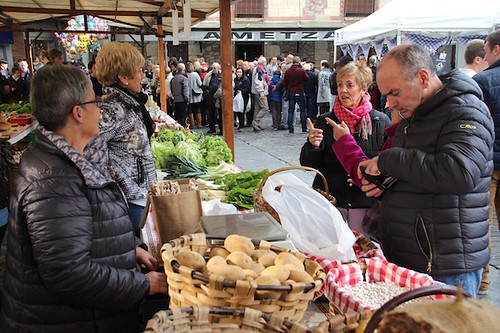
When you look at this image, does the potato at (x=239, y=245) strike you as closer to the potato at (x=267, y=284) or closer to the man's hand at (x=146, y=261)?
A: the potato at (x=267, y=284)

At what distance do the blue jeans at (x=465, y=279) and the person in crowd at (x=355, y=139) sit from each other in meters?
0.91

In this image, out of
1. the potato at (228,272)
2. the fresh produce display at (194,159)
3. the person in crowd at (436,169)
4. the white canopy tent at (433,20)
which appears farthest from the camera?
the white canopy tent at (433,20)

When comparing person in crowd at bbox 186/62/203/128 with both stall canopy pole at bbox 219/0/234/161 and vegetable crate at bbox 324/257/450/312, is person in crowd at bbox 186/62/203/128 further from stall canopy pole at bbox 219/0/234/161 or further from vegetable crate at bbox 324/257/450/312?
vegetable crate at bbox 324/257/450/312

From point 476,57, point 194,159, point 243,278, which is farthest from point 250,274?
point 476,57

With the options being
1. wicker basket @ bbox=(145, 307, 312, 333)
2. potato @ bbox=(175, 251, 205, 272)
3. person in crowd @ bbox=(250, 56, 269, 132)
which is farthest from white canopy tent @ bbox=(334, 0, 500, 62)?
wicker basket @ bbox=(145, 307, 312, 333)

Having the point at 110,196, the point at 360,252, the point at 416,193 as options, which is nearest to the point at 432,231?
the point at 416,193

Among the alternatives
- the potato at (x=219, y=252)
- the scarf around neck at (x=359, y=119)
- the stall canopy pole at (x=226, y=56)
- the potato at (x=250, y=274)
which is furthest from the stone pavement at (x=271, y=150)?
the potato at (x=250, y=274)

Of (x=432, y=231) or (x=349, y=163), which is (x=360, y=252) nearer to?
(x=432, y=231)

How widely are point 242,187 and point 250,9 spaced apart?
23100mm

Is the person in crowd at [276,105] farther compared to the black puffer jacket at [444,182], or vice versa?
the person in crowd at [276,105]

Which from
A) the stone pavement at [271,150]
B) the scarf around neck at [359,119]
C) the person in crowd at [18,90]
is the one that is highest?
the person in crowd at [18,90]

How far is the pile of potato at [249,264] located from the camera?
4.37 ft

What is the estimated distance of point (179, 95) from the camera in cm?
1305

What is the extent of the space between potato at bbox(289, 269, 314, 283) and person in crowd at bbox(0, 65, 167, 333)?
0.62 metres
